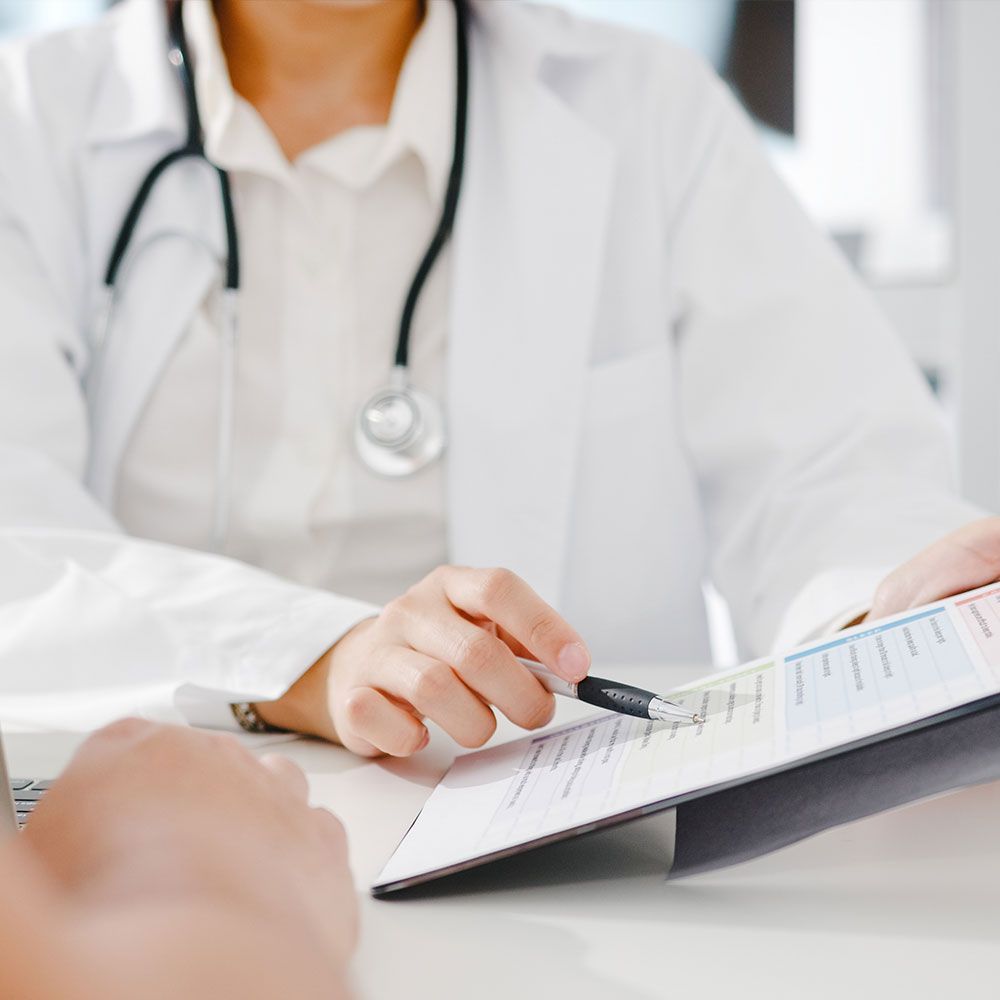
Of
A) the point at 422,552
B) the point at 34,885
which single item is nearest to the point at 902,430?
the point at 422,552

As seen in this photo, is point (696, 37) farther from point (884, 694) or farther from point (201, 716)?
point (884, 694)

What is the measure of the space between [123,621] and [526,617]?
270 mm

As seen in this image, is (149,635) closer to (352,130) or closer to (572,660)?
(572,660)

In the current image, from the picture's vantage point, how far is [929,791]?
390 mm

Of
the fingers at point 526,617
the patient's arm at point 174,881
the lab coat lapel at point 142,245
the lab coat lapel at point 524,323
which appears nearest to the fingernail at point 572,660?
the fingers at point 526,617

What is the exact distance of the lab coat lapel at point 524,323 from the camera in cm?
96

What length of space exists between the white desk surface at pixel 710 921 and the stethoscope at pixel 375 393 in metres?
0.48

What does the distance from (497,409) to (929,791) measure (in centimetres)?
61

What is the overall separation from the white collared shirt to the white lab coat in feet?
0.09

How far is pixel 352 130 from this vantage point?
103 cm

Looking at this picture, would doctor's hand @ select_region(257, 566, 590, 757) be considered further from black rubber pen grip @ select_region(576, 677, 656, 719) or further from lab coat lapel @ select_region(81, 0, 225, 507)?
lab coat lapel @ select_region(81, 0, 225, 507)

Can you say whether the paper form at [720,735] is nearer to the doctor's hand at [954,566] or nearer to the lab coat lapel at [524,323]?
the doctor's hand at [954,566]

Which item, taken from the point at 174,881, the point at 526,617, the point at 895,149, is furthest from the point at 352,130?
the point at 895,149

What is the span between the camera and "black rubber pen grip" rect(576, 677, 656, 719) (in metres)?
0.50
